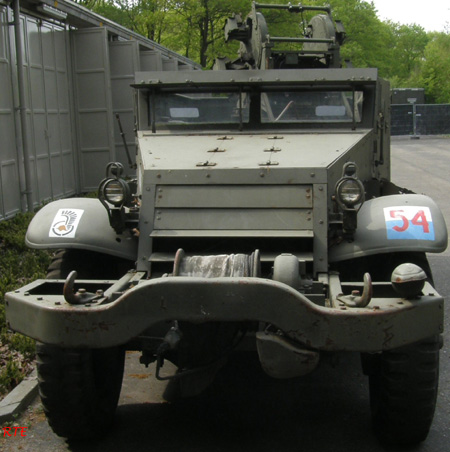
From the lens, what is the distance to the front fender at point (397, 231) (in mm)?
4242

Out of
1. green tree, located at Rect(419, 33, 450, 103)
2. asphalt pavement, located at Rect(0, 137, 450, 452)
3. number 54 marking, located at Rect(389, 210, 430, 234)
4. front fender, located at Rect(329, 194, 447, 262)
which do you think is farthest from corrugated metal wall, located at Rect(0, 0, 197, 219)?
green tree, located at Rect(419, 33, 450, 103)

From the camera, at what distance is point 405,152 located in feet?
87.8

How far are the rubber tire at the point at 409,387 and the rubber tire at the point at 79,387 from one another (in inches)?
55.2

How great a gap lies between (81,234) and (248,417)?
142 centimetres

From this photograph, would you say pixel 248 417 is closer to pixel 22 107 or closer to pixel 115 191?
pixel 115 191

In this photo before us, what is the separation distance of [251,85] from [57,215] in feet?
5.79

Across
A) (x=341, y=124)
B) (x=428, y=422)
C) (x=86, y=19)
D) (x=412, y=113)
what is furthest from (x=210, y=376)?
(x=412, y=113)

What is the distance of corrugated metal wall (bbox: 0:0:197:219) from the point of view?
10.2m

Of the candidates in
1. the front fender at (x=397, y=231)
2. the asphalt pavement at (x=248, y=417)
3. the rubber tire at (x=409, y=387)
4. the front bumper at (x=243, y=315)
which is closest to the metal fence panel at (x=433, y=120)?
the asphalt pavement at (x=248, y=417)

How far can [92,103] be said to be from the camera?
45.0 feet

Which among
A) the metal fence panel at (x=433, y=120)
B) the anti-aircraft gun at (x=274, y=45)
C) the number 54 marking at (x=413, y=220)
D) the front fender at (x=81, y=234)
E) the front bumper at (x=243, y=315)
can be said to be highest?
the anti-aircraft gun at (x=274, y=45)

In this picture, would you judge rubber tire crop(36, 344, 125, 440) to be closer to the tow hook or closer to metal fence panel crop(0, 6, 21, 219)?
the tow hook

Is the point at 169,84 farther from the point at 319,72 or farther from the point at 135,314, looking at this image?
the point at 135,314

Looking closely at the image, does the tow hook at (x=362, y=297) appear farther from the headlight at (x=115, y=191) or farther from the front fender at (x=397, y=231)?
the headlight at (x=115, y=191)
